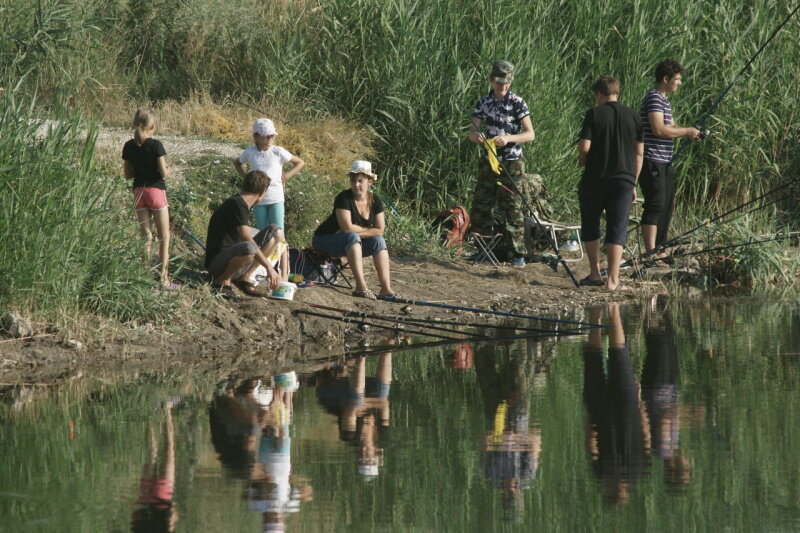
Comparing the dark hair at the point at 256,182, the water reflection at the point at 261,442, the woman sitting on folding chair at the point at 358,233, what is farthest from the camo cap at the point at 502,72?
the water reflection at the point at 261,442

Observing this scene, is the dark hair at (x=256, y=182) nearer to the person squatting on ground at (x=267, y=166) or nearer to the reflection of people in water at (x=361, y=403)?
the person squatting on ground at (x=267, y=166)

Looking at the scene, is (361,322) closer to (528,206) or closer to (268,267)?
(268,267)

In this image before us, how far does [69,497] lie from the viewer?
5355 mm

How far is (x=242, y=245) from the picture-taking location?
31.9 feet

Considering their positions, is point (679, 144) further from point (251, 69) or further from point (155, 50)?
point (155, 50)

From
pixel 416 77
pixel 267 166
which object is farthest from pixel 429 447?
pixel 416 77

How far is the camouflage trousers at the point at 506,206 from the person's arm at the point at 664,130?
4.46ft

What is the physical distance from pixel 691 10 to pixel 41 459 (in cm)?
1160

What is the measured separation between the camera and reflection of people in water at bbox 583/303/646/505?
5699mm

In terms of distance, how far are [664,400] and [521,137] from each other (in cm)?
530

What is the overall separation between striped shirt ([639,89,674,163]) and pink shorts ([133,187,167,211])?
A: 4454 millimetres

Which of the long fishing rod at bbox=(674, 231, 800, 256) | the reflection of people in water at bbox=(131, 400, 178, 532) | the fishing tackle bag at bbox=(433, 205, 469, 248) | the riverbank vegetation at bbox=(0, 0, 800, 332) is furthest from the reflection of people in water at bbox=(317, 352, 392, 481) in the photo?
the riverbank vegetation at bbox=(0, 0, 800, 332)

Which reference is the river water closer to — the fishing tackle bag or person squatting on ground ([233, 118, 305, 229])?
person squatting on ground ([233, 118, 305, 229])

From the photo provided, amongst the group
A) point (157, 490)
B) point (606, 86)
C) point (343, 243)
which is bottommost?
point (157, 490)
